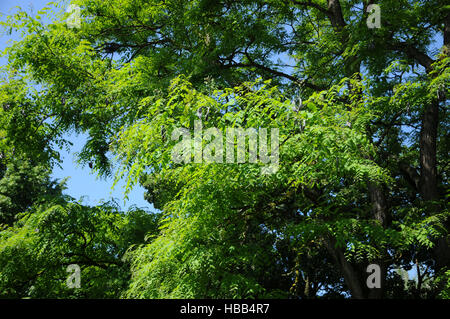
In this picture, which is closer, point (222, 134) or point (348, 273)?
point (222, 134)

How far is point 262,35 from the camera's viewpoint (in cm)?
897

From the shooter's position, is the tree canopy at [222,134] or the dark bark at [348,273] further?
the dark bark at [348,273]

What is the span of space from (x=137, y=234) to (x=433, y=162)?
20.6 feet

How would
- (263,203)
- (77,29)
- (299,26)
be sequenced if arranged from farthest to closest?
(299,26) < (77,29) < (263,203)

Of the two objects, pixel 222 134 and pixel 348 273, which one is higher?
pixel 222 134

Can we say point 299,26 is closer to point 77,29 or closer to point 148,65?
point 148,65

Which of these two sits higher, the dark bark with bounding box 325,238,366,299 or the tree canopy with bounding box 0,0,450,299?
the tree canopy with bounding box 0,0,450,299

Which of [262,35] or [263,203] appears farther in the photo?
[262,35]

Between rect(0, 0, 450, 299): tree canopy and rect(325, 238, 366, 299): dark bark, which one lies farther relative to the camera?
rect(325, 238, 366, 299): dark bark

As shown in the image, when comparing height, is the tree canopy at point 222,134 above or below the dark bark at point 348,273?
above
